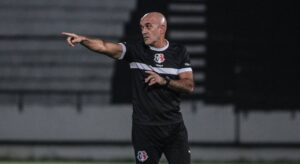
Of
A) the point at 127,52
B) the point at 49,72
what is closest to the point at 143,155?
the point at 127,52

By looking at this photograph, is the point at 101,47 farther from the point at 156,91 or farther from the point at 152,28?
the point at 156,91

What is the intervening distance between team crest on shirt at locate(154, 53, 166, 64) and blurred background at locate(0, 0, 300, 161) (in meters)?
5.31

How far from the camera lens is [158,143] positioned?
7.32 m

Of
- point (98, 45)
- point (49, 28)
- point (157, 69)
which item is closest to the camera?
point (98, 45)

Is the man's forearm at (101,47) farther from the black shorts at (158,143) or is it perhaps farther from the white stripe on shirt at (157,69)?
the black shorts at (158,143)

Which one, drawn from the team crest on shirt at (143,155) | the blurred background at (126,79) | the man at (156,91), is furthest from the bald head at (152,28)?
the blurred background at (126,79)

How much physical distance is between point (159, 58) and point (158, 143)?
2.31ft

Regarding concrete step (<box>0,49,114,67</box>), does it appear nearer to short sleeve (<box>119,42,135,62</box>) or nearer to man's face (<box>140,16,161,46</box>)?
short sleeve (<box>119,42,135,62</box>)

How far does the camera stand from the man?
722cm

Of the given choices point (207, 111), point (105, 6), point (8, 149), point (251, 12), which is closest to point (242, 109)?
point (207, 111)

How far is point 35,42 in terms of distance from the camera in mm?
12539

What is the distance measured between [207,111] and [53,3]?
2693 mm

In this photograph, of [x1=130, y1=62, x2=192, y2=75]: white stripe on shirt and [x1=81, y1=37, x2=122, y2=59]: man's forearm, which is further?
[x1=130, y1=62, x2=192, y2=75]: white stripe on shirt

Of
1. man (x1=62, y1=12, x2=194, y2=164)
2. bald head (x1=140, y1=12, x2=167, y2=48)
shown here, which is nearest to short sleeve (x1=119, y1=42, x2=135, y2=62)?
man (x1=62, y1=12, x2=194, y2=164)
